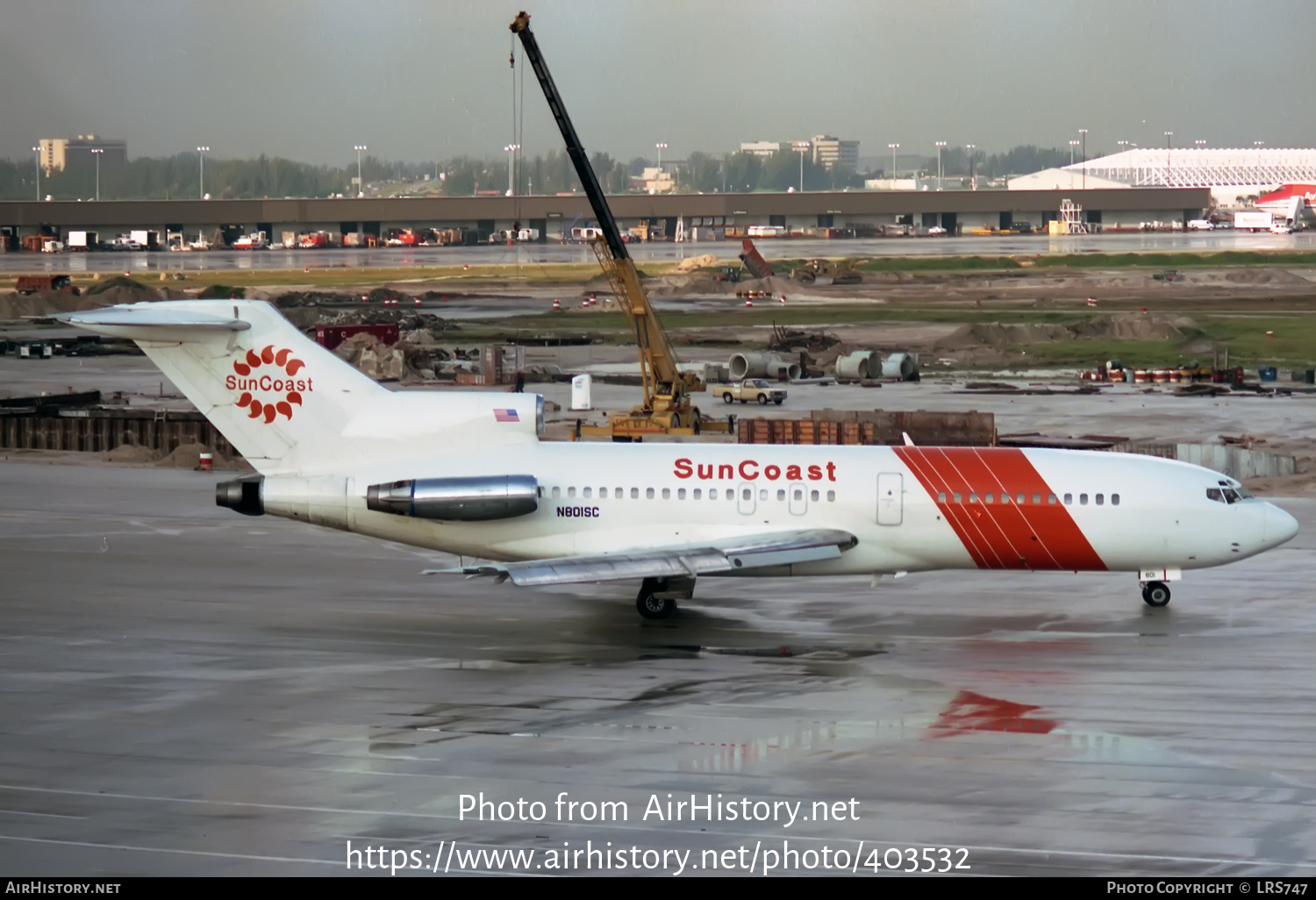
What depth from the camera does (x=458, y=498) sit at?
29078 millimetres

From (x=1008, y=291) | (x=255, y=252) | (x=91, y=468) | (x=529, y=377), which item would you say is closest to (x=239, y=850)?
(x=91, y=468)

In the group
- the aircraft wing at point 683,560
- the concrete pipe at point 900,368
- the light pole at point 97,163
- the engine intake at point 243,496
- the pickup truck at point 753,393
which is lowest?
the aircraft wing at point 683,560

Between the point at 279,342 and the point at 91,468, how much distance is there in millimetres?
21341

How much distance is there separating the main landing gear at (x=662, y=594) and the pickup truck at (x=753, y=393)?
34644 millimetres

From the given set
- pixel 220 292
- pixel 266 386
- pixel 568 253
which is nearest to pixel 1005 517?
pixel 266 386

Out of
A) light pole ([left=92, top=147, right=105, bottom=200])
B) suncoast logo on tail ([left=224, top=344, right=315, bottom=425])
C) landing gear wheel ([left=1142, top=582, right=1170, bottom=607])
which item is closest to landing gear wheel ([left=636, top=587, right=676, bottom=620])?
suncoast logo on tail ([left=224, top=344, right=315, bottom=425])

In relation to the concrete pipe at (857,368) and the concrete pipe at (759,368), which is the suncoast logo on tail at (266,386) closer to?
the concrete pipe at (759,368)

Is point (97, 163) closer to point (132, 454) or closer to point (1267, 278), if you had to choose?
point (1267, 278)

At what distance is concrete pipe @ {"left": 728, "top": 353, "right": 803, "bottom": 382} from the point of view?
69938mm

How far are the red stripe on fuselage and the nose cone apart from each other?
3.34 m

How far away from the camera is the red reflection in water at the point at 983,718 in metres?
22.4

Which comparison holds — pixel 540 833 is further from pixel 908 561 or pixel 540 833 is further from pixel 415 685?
pixel 908 561

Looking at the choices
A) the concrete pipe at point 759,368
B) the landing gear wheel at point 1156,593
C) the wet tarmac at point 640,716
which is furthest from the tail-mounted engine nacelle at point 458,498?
the concrete pipe at point 759,368

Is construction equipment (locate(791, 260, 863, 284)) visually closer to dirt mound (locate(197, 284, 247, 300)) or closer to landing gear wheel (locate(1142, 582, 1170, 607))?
dirt mound (locate(197, 284, 247, 300))
